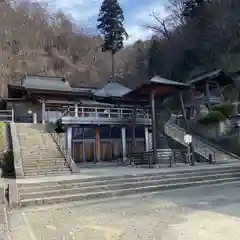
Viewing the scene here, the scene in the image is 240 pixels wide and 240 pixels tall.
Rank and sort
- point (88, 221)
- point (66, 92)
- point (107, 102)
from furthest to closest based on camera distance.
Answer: point (107, 102), point (66, 92), point (88, 221)

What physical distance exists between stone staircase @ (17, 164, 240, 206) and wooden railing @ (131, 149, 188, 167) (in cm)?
350

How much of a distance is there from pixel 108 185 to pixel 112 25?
132 ft

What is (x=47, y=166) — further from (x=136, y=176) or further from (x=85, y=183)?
(x=136, y=176)

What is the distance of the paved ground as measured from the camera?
231 inches

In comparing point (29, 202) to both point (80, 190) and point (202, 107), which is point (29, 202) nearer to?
point (80, 190)

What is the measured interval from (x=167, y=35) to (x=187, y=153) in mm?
27592

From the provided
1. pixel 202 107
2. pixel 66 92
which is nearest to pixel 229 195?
pixel 66 92

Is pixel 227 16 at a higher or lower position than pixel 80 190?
higher

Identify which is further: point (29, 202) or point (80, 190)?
point (80, 190)

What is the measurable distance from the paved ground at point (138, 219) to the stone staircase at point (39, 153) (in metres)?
4.98

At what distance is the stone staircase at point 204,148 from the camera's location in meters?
19.2

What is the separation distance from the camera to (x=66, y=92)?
2405 centimetres

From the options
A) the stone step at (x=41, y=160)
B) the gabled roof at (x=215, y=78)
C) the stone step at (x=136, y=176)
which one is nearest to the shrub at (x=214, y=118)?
the gabled roof at (x=215, y=78)

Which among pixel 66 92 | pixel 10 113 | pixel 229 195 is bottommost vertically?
pixel 229 195
